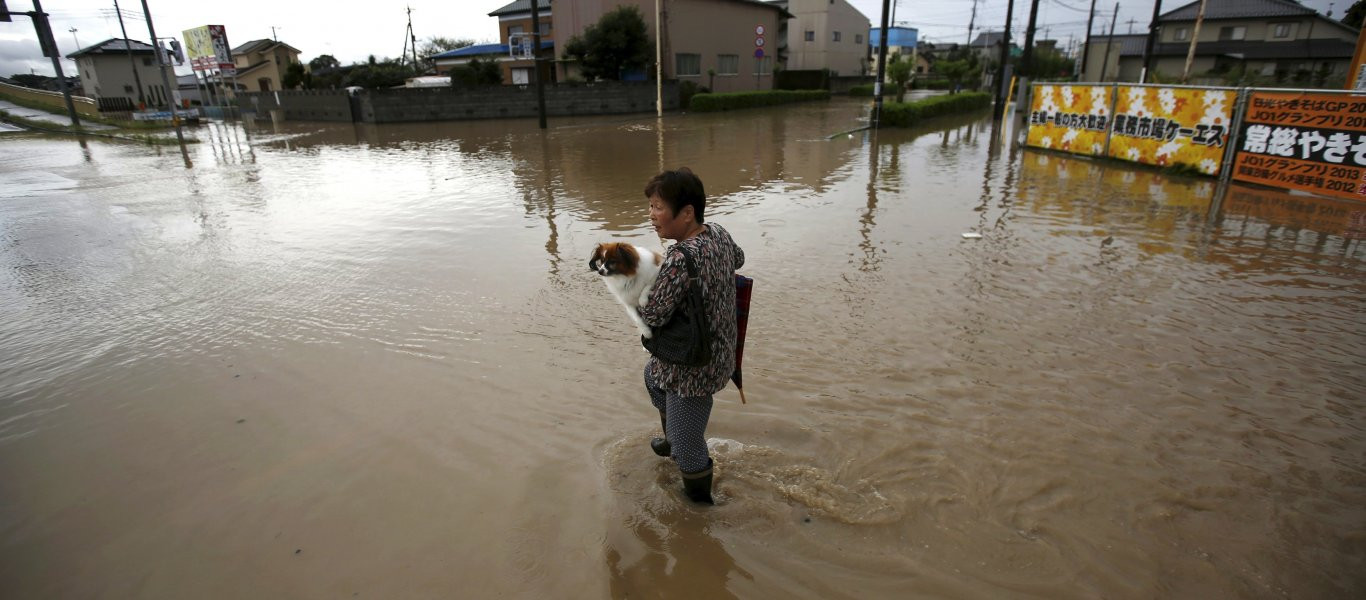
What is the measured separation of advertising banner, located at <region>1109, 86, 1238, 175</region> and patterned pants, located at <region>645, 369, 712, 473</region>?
1223 centimetres

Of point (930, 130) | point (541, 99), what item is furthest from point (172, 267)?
point (930, 130)

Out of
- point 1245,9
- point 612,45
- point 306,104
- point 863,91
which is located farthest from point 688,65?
point 1245,9

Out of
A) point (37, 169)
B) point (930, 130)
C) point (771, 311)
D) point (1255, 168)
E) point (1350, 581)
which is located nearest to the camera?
point (1350, 581)

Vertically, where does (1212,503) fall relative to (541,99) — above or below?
below

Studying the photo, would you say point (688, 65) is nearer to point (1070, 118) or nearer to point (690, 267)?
point (1070, 118)

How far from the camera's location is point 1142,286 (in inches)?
230

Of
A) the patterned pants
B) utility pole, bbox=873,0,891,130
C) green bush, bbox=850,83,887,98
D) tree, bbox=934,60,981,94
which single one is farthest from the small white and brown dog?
green bush, bbox=850,83,887,98

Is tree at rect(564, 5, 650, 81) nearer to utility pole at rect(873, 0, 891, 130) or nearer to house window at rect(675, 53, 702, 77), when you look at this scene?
house window at rect(675, 53, 702, 77)

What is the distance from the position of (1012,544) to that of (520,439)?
255 centimetres

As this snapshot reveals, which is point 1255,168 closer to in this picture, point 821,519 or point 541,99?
point 821,519

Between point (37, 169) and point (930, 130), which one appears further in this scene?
point (930, 130)

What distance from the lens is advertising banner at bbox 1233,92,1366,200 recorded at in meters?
8.74

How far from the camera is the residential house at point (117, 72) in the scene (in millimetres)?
42906

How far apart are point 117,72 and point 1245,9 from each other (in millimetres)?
75450
